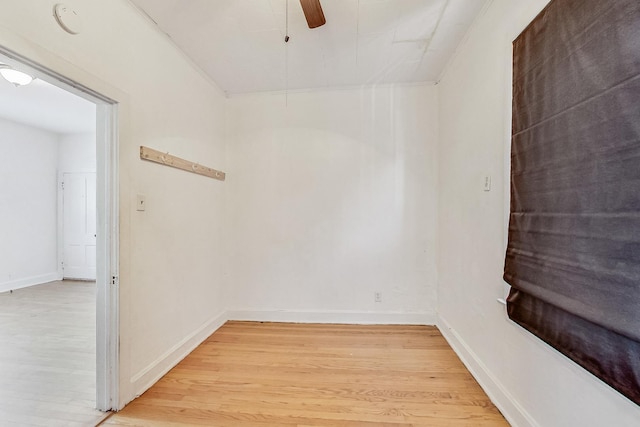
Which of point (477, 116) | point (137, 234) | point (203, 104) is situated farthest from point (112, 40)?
point (477, 116)

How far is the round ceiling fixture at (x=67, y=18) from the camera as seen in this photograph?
1.27 m

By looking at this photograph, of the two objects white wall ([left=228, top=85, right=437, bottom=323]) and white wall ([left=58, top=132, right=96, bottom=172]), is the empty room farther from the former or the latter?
white wall ([left=58, top=132, right=96, bottom=172])

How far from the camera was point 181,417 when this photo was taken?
1567 mm

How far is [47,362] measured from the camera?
209 centimetres

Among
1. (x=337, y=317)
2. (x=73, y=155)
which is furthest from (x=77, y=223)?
(x=337, y=317)

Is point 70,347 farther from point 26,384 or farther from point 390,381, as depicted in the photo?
point 390,381

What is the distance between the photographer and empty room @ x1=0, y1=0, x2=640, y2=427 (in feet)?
3.34

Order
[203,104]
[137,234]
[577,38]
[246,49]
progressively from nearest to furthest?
[577,38] < [137,234] < [246,49] < [203,104]

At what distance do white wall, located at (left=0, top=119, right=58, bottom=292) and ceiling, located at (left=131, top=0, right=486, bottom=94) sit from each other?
4.21 metres

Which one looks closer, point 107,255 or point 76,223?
point 107,255

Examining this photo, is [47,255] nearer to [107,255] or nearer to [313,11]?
[107,255]

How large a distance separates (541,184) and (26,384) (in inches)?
142

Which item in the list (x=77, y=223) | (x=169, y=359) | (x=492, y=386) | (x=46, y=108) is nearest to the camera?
(x=492, y=386)

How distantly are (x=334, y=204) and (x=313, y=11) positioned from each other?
1.80m
